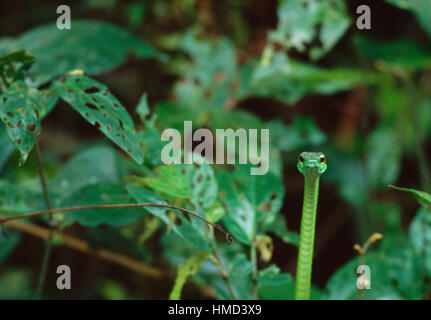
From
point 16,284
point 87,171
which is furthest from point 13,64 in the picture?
point 16,284

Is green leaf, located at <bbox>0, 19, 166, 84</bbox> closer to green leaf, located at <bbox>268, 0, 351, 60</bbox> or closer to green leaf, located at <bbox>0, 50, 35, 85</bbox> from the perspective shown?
green leaf, located at <bbox>0, 50, 35, 85</bbox>

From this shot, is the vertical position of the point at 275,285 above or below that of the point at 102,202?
below

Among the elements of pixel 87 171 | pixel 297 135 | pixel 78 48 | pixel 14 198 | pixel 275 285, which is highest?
pixel 78 48

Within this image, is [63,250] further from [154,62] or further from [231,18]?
[231,18]

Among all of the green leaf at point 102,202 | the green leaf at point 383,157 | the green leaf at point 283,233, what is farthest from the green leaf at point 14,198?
the green leaf at point 383,157

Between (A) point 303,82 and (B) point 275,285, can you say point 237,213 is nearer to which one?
(B) point 275,285

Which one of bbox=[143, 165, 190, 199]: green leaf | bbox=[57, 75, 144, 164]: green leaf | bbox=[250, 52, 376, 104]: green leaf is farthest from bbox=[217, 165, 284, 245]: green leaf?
bbox=[250, 52, 376, 104]: green leaf
